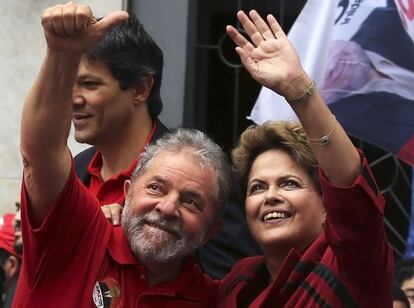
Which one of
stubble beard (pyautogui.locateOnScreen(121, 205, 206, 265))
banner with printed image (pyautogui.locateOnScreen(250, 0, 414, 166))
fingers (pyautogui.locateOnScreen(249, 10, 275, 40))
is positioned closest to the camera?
fingers (pyautogui.locateOnScreen(249, 10, 275, 40))

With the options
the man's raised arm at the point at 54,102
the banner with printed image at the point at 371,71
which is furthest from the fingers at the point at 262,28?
the banner with printed image at the point at 371,71

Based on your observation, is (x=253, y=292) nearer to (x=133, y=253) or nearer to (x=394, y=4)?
(x=133, y=253)

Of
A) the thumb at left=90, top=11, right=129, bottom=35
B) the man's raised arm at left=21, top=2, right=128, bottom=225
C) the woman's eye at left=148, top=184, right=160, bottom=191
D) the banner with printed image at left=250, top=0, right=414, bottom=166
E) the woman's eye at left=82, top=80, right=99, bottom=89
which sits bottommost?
the banner with printed image at left=250, top=0, right=414, bottom=166

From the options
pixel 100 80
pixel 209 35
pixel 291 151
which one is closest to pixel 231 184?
pixel 291 151

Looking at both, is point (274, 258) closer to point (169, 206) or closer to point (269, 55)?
point (169, 206)

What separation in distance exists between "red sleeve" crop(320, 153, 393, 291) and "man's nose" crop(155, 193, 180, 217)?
1.58 feet

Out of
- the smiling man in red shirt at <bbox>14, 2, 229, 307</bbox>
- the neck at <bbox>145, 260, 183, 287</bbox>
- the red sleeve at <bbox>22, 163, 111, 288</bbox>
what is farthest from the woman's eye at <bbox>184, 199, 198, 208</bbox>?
the red sleeve at <bbox>22, 163, 111, 288</bbox>

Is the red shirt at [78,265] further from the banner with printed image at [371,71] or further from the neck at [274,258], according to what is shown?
the banner with printed image at [371,71]

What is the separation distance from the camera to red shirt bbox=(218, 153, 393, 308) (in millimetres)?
3102

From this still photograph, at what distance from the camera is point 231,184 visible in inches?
146

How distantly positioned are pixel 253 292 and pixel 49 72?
0.92 m

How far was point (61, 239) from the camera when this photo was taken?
3.30 m

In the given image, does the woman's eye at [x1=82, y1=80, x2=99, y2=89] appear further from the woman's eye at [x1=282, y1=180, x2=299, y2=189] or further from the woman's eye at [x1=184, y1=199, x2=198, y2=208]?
the woman's eye at [x1=282, y1=180, x2=299, y2=189]

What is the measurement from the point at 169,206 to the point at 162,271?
0.21 m
